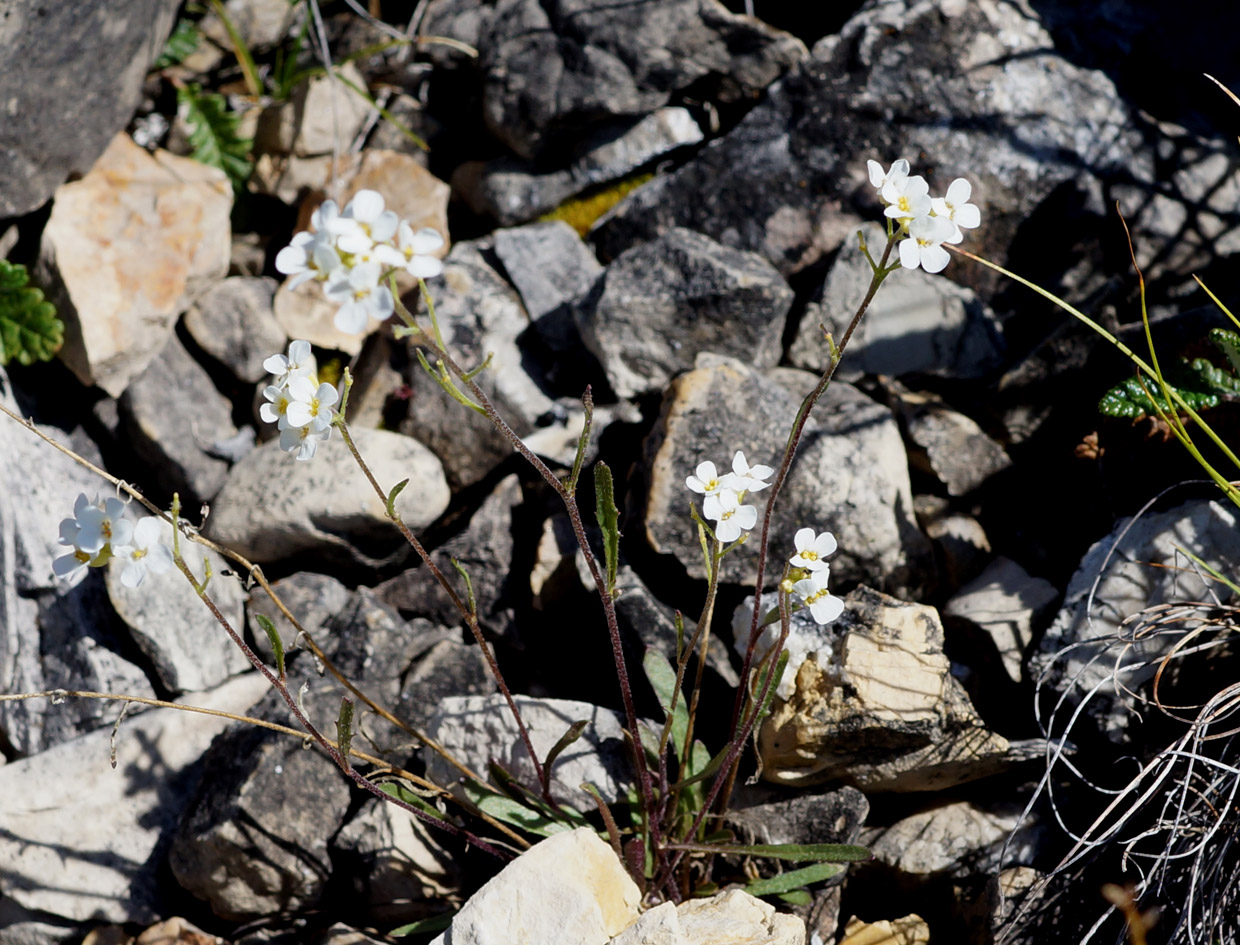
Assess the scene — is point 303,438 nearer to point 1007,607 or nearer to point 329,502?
point 329,502

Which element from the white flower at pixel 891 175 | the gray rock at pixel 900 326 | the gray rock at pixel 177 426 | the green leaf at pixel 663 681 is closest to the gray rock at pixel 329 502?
the gray rock at pixel 177 426

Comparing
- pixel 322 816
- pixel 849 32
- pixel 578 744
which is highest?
pixel 849 32

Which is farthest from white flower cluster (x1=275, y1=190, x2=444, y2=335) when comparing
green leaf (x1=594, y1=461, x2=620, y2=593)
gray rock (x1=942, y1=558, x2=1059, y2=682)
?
gray rock (x1=942, y1=558, x2=1059, y2=682)

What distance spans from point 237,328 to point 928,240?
3315 mm

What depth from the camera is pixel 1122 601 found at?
294 cm

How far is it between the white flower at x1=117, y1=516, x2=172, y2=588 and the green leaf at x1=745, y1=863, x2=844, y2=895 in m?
1.78

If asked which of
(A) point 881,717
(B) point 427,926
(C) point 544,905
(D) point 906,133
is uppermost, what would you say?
(D) point 906,133

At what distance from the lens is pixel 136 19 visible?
4184mm

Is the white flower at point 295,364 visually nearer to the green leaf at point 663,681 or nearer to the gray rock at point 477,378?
the green leaf at point 663,681

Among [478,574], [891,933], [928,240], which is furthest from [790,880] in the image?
[928,240]

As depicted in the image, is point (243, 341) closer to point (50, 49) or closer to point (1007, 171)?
point (50, 49)

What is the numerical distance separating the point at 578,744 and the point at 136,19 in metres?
3.66

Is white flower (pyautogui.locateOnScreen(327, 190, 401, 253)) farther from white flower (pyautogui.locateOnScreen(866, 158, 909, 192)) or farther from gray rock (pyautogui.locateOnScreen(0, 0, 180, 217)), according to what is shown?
gray rock (pyautogui.locateOnScreen(0, 0, 180, 217))

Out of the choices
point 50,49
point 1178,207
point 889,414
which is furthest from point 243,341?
point 1178,207
